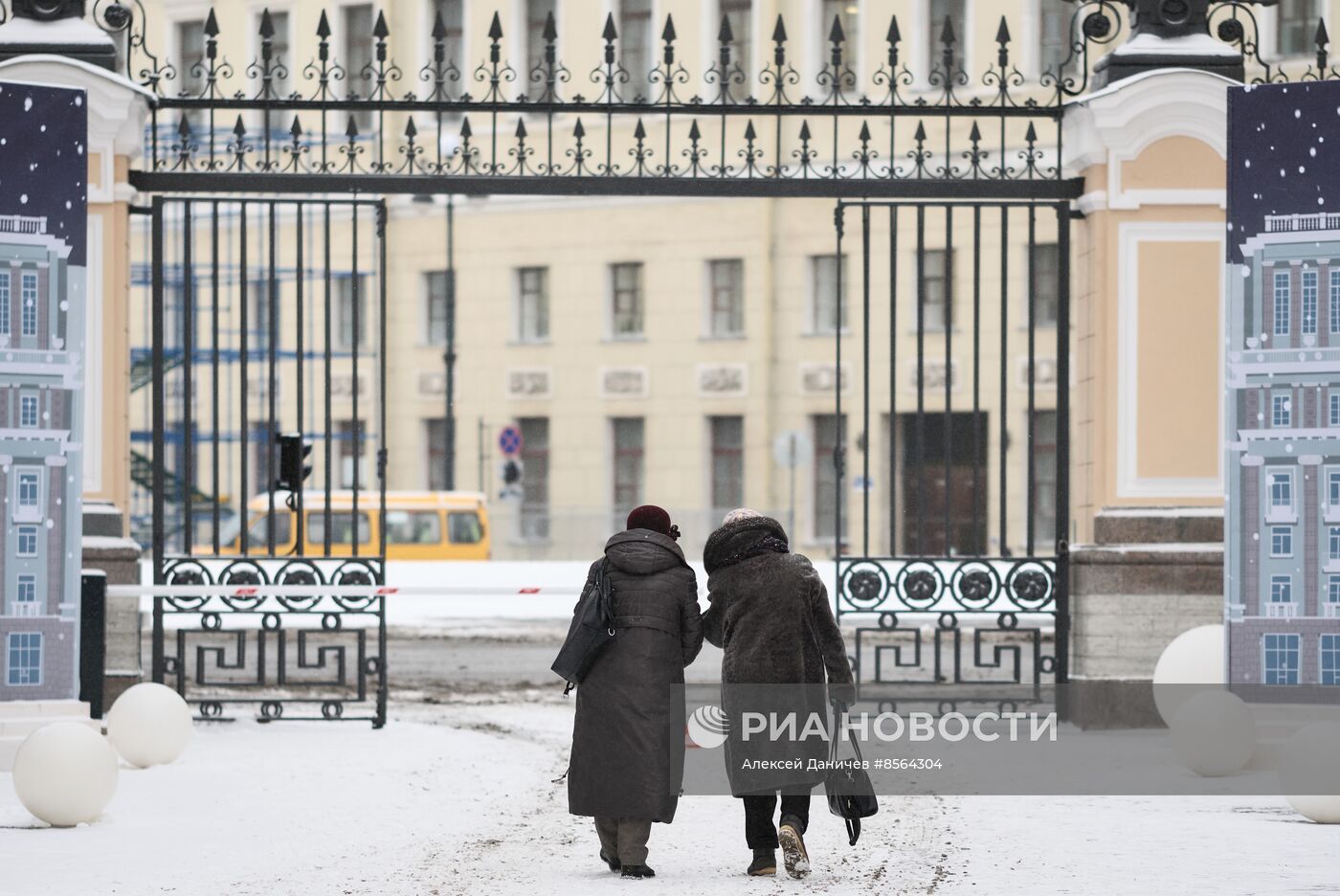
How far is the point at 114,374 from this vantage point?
523 inches

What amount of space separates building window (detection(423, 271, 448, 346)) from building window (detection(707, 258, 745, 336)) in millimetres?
5404

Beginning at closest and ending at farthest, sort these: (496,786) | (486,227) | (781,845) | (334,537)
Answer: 1. (781,845)
2. (496,786)
3. (334,537)
4. (486,227)

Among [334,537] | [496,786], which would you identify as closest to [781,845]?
[496,786]

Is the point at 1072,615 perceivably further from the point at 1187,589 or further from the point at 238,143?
the point at 238,143

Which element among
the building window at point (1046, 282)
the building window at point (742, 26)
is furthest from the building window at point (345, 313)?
the building window at point (1046, 282)

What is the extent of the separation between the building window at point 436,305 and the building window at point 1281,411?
30363 mm

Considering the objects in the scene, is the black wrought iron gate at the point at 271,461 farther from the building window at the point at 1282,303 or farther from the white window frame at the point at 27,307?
the building window at the point at 1282,303

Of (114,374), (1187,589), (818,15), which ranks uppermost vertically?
(818,15)

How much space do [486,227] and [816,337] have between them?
6909 millimetres

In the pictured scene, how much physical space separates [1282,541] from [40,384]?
6.74m

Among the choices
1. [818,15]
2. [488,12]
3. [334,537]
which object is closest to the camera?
[334,537]

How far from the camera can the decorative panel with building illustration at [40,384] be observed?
11.6m

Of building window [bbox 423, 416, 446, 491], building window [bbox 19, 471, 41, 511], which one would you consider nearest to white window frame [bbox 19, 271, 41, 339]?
building window [bbox 19, 471, 41, 511]

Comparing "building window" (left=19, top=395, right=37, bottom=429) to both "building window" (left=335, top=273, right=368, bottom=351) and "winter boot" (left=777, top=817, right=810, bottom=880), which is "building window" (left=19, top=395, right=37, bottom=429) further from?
"building window" (left=335, top=273, right=368, bottom=351)
